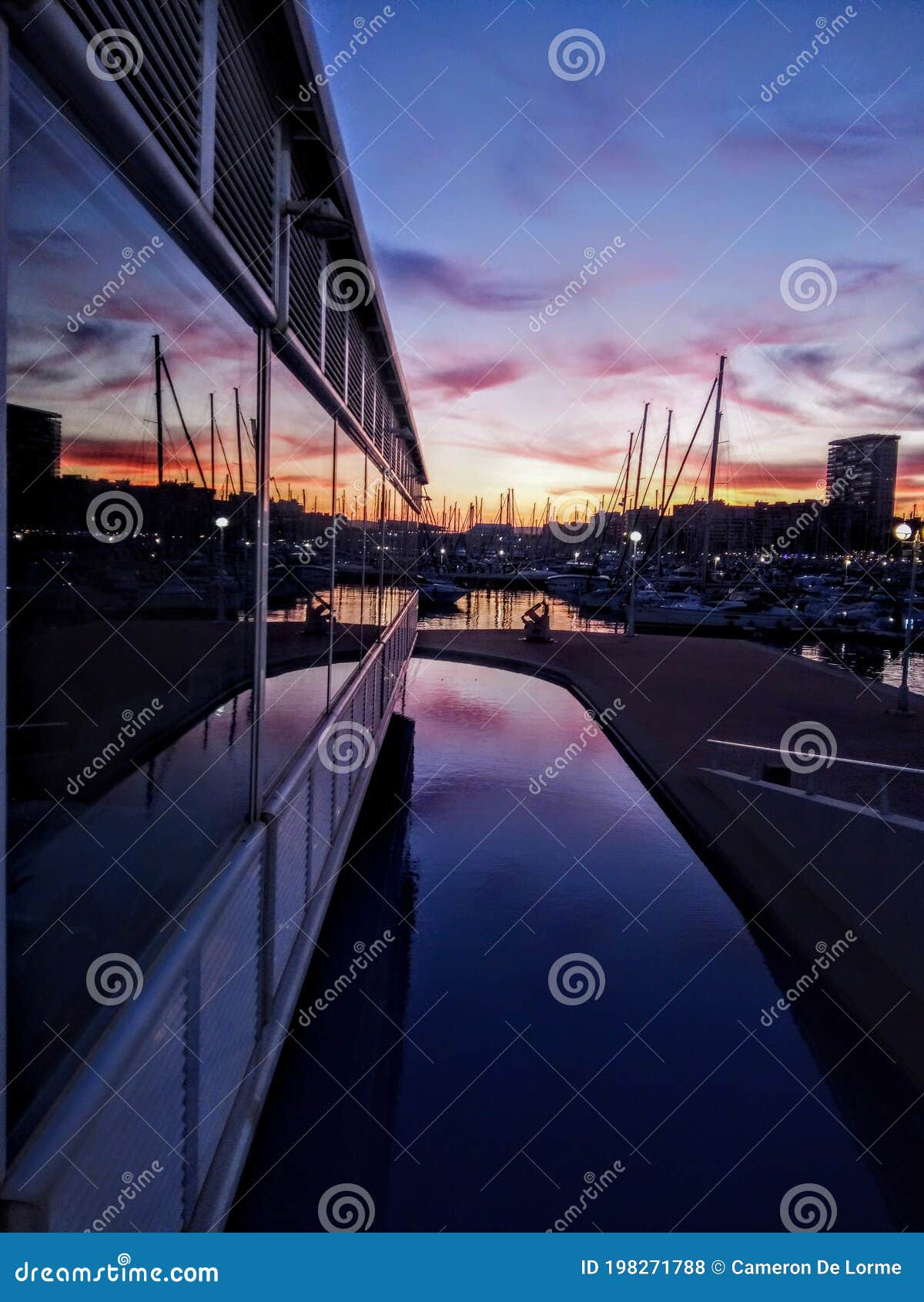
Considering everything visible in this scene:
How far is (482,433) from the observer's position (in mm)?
44844

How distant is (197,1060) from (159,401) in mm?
1877

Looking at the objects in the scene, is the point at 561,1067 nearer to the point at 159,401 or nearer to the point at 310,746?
the point at 310,746

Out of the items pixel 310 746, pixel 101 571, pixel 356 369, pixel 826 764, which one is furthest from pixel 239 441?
pixel 826 764

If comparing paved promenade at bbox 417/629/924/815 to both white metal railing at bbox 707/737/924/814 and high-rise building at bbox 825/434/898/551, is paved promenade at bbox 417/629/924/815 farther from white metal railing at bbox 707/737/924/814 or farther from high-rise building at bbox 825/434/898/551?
high-rise building at bbox 825/434/898/551

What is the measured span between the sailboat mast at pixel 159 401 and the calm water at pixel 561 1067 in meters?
2.92

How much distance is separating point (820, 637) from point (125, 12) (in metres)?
38.2

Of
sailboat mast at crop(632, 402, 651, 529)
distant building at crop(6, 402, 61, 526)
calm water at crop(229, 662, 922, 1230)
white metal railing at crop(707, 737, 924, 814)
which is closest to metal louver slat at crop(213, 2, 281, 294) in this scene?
distant building at crop(6, 402, 61, 526)

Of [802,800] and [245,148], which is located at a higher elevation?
[245,148]

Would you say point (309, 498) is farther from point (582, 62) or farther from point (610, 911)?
point (610, 911)

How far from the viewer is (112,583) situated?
7.34ft

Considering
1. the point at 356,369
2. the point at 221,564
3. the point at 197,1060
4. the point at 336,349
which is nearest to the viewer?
the point at 197,1060

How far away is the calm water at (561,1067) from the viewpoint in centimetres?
382

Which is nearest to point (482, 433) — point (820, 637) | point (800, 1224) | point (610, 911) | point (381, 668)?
point (820, 637)

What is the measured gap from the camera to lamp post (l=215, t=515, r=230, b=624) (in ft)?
11.1
